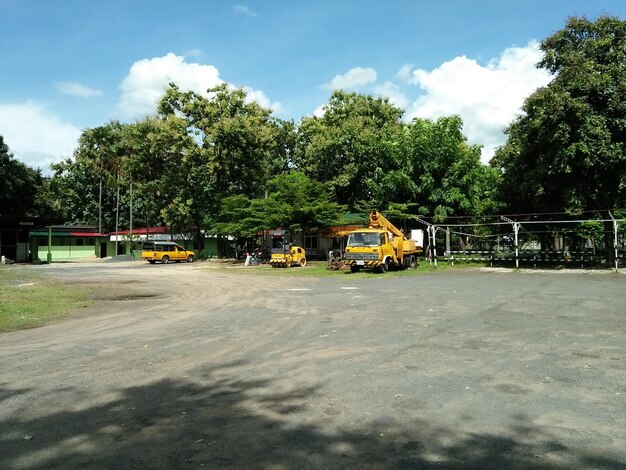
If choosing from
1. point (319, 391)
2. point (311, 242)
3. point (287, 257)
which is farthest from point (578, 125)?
point (311, 242)

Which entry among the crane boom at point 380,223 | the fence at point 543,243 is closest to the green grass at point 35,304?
the crane boom at point 380,223

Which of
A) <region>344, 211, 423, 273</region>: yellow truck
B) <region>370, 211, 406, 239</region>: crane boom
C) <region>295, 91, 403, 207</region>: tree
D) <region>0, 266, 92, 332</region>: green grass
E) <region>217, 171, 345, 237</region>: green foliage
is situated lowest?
<region>0, 266, 92, 332</region>: green grass

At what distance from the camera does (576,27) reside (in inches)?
1112

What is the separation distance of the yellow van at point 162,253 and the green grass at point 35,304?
1004 inches

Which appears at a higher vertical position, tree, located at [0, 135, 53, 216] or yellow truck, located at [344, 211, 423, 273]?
tree, located at [0, 135, 53, 216]

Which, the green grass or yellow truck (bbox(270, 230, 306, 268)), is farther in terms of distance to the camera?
yellow truck (bbox(270, 230, 306, 268))

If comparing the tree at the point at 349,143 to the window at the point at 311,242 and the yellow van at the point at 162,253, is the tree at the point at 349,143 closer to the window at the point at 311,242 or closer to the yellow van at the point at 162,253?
the window at the point at 311,242

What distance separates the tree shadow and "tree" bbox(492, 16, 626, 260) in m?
23.2

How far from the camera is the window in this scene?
4869 centimetres

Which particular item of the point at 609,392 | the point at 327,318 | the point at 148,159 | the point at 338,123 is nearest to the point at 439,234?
the point at 338,123

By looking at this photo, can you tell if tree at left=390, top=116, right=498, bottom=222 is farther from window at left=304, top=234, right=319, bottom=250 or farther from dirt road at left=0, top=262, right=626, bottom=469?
dirt road at left=0, top=262, right=626, bottom=469

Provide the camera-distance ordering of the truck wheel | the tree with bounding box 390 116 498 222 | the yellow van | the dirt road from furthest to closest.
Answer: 1. the yellow van
2. the tree with bounding box 390 116 498 222
3. the truck wheel
4. the dirt road

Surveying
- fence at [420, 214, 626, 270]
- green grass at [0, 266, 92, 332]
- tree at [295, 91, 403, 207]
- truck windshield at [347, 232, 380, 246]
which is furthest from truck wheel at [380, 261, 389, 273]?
green grass at [0, 266, 92, 332]

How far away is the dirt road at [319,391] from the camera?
408 centimetres
